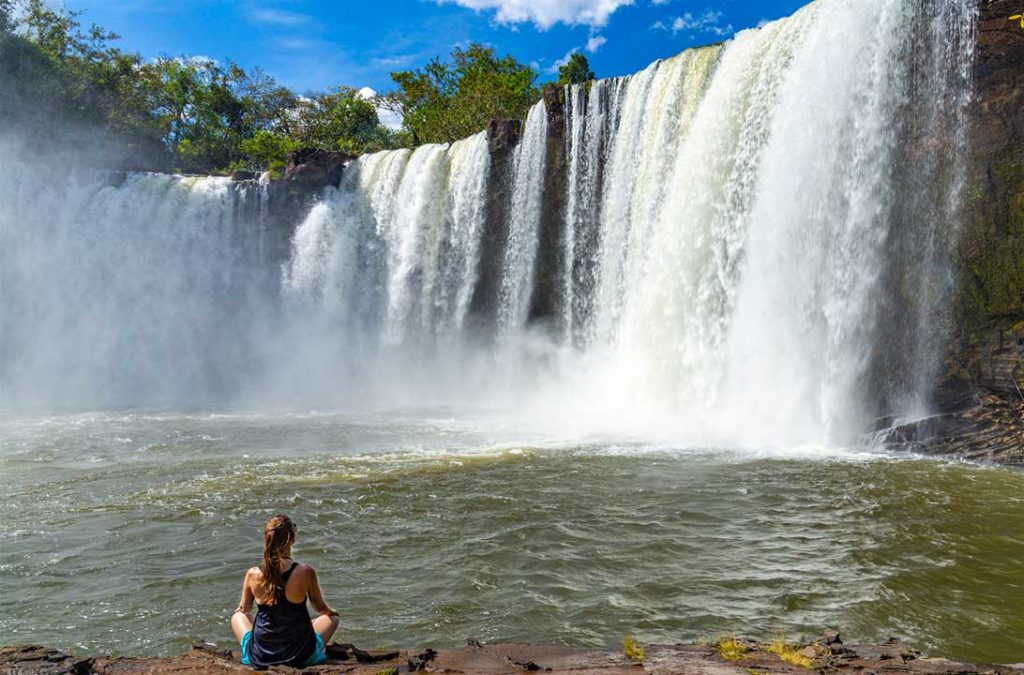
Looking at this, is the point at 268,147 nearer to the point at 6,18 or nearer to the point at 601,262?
the point at 6,18

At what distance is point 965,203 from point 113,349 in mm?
26008

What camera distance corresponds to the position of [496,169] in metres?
22.5

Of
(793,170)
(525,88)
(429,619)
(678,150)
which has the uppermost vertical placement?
(525,88)

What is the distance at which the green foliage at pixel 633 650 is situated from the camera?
14.4 feet

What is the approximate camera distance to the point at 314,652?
409 centimetres

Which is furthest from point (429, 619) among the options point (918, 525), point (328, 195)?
point (328, 195)

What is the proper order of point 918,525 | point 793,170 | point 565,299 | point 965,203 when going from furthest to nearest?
1. point 565,299
2. point 793,170
3. point 965,203
4. point 918,525

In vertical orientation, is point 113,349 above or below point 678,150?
below

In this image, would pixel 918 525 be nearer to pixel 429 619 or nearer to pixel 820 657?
pixel 820 657

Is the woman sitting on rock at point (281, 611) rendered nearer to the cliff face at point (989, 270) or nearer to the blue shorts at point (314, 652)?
the blue shorts at point (314, 652)

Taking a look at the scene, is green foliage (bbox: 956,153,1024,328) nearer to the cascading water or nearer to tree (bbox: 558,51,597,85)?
the cascading water

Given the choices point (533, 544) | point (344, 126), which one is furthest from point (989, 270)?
point (344, 126)

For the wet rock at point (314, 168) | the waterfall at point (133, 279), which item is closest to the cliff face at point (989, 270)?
the wet rock at point (314, 168)

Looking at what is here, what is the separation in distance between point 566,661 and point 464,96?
36.1m
